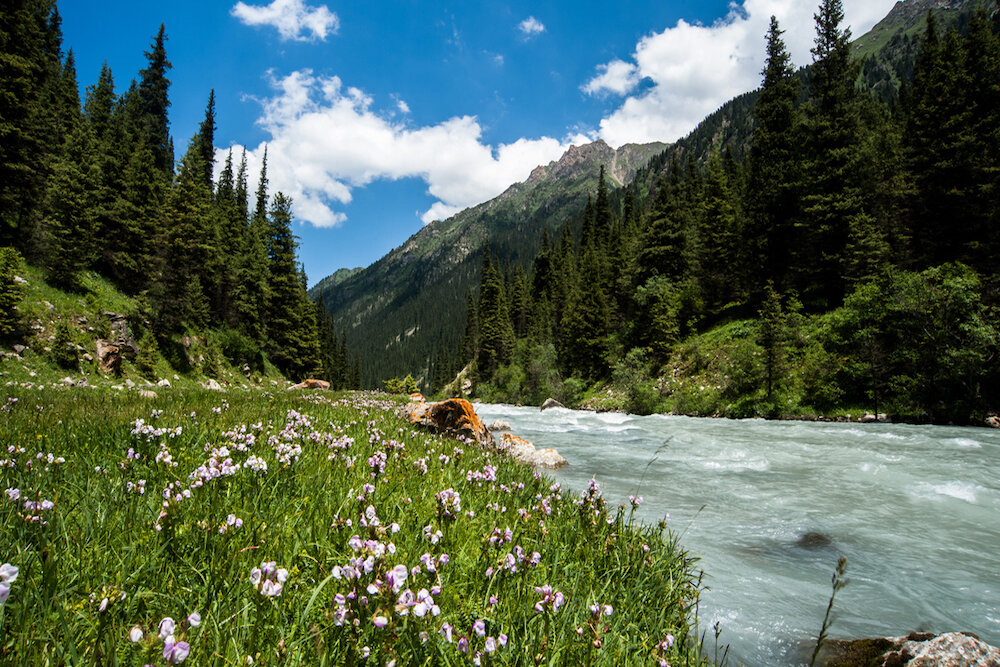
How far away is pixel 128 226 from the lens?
2438cm

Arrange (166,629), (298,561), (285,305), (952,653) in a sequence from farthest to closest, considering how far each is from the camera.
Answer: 1. (285,305)
2. (952,653)
3. (298,561)
4. (166,629)

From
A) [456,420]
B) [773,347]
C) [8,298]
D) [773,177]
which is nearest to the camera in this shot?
[456,420]

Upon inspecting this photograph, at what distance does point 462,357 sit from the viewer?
3826 inches

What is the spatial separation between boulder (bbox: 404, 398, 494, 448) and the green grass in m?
5.18

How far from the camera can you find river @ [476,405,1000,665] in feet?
13.6

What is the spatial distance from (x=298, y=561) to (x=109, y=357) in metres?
22.9

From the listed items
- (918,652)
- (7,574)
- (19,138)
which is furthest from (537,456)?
(19,138)

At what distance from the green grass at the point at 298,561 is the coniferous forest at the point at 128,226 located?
1908cm

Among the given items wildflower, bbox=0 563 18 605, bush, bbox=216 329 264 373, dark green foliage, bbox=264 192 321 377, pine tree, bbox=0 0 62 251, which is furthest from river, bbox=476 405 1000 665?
dark green foliage, bbox=264 192 321 377

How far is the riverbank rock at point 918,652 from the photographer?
2.90 m

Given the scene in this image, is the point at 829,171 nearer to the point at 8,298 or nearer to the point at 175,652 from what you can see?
the point at 175,652

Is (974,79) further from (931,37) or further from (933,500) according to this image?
(933,500)

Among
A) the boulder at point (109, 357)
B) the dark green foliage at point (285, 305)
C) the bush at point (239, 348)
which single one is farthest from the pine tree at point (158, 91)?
the boulder at point (109, 357)

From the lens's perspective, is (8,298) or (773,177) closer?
(8,298)
